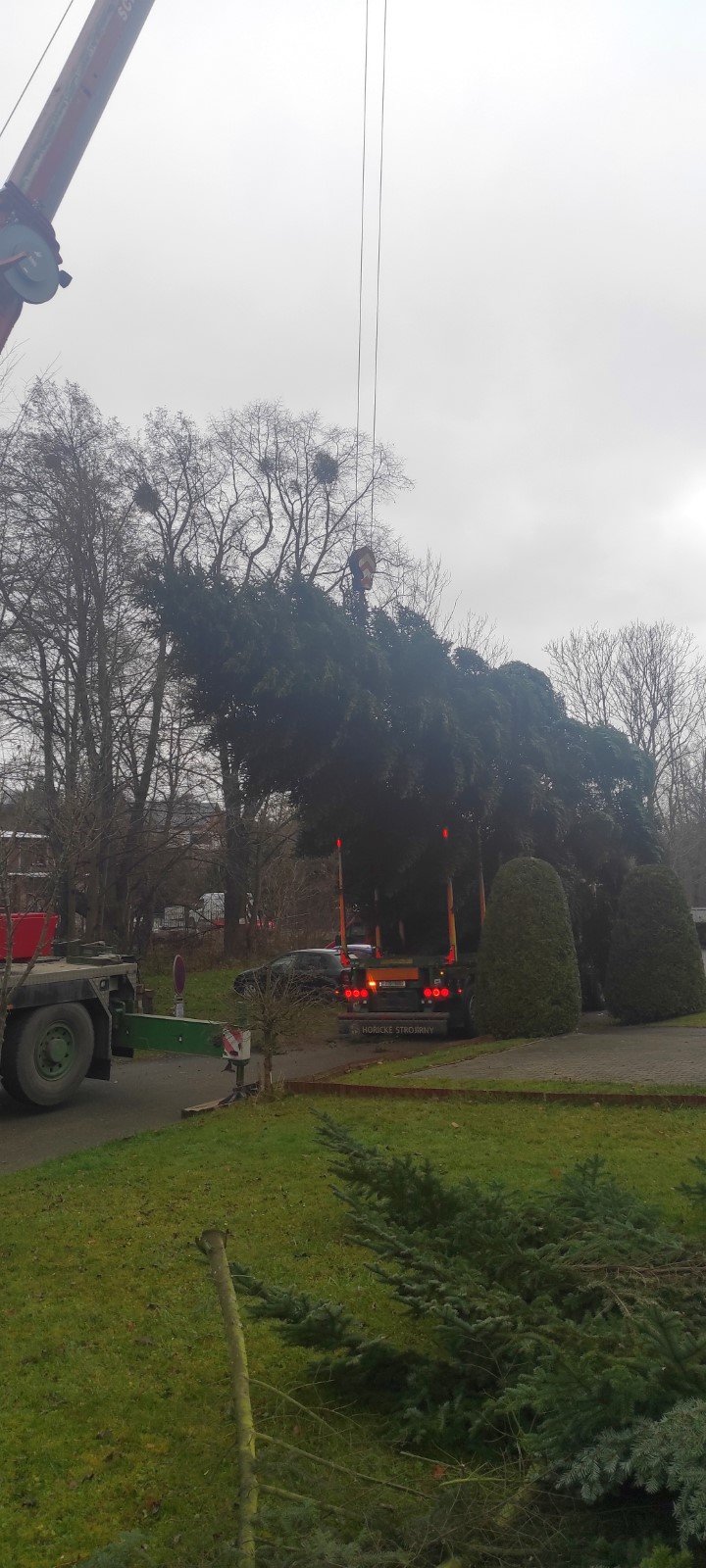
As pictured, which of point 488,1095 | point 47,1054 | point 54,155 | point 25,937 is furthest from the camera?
point 25,937

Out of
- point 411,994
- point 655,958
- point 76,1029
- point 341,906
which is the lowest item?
point 76,1029

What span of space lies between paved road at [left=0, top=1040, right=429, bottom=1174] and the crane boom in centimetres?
620

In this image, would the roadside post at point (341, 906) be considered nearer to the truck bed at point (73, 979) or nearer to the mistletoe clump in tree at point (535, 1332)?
the truck bed at point (73, 979)

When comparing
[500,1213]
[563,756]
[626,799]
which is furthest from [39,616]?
[500,1213]

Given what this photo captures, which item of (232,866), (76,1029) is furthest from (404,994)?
(232,866)

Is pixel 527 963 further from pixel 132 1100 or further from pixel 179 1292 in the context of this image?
pixel 179 1292

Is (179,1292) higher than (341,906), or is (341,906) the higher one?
(341,906)

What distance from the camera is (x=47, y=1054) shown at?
34.6 feet

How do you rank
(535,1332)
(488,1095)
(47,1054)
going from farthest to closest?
1. (47,1054)
2. (488,1095)
3. (535,1332)

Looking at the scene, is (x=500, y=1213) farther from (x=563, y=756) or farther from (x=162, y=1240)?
(x=563, y=756)

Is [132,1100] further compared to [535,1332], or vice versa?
[132,1100]

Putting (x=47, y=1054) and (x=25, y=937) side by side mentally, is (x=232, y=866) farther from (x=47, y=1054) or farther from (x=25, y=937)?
(x=47, y=1054)

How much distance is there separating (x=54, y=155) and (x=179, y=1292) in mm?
6730

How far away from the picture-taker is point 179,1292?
16.5ft
